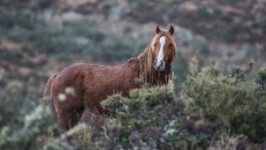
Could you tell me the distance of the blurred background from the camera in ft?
122

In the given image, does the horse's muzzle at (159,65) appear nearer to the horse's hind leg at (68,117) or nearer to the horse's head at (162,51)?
the horse's head at (162,51)

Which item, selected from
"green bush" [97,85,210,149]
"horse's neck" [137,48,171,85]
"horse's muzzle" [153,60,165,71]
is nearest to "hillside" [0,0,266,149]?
"horse's neck" [137,48,171,85]

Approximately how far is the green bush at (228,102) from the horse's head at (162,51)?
1.50 meters

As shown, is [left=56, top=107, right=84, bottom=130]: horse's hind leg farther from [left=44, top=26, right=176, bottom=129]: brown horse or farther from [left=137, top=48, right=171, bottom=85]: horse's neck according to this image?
[left=137, top=48, right=171, bottom=85]: horse's neck

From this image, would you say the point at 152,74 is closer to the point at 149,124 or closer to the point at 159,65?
the point at 159,65

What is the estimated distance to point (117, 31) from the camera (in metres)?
42.2

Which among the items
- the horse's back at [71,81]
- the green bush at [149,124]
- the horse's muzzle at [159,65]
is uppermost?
the horse's muzzle at [159,65]

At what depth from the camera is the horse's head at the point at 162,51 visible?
9875 millimetres

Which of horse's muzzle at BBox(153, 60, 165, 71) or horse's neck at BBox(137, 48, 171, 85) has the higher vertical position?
horse's muzzle at BBox(153, 60, 165, 71)

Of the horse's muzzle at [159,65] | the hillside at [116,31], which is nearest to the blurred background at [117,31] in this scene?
the hillside at [116,31]

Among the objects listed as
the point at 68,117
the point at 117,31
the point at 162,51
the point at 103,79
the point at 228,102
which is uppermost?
the point at 117,31

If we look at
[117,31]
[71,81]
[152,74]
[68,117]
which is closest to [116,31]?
[117,31]

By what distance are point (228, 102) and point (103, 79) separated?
3199mm

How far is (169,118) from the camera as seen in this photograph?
7.73m
